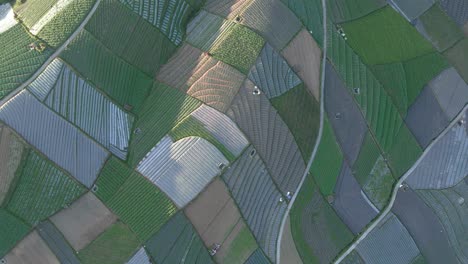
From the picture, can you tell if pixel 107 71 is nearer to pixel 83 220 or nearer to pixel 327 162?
pixel 83 220

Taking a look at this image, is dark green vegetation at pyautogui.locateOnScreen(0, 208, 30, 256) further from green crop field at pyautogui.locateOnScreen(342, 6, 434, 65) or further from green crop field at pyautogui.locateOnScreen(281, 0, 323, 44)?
green crop field at pyautogui.locateOnScreen(342, 6, 434, 65)

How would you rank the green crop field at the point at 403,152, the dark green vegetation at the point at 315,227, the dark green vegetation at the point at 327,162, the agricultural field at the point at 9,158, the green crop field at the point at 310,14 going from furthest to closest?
the green crop field at the point at 403,152, the green crop field at the point at 310,14, the dark green vegetation at the point at 327,162, the dark green vegetation at the point at 315,227, the agricultural field at the point at 9,158

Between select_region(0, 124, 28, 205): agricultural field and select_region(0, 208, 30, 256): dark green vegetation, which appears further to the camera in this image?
select_region(0, 124, 28, 205): agricultural field

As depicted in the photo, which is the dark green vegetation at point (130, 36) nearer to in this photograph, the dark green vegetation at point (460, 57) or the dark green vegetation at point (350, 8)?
the dark green vegetation at point (350, 8)

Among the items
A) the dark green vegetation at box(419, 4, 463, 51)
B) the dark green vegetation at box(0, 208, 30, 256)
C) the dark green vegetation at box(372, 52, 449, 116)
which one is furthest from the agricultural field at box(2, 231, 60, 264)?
the dark green vegetation at box(419, 4, 463, 51)

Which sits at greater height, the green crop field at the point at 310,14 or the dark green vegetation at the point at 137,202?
the green crop field at the point at 310,14

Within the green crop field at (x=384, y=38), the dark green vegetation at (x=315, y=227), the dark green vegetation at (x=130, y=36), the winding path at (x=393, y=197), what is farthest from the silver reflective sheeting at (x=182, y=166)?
the green crop field at (x=384, y=38)

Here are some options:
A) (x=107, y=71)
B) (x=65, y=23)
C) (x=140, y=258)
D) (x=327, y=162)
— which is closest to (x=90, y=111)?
(x=107, y=71)

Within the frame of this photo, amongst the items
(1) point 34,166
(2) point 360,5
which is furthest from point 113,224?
(2) point 360,5
